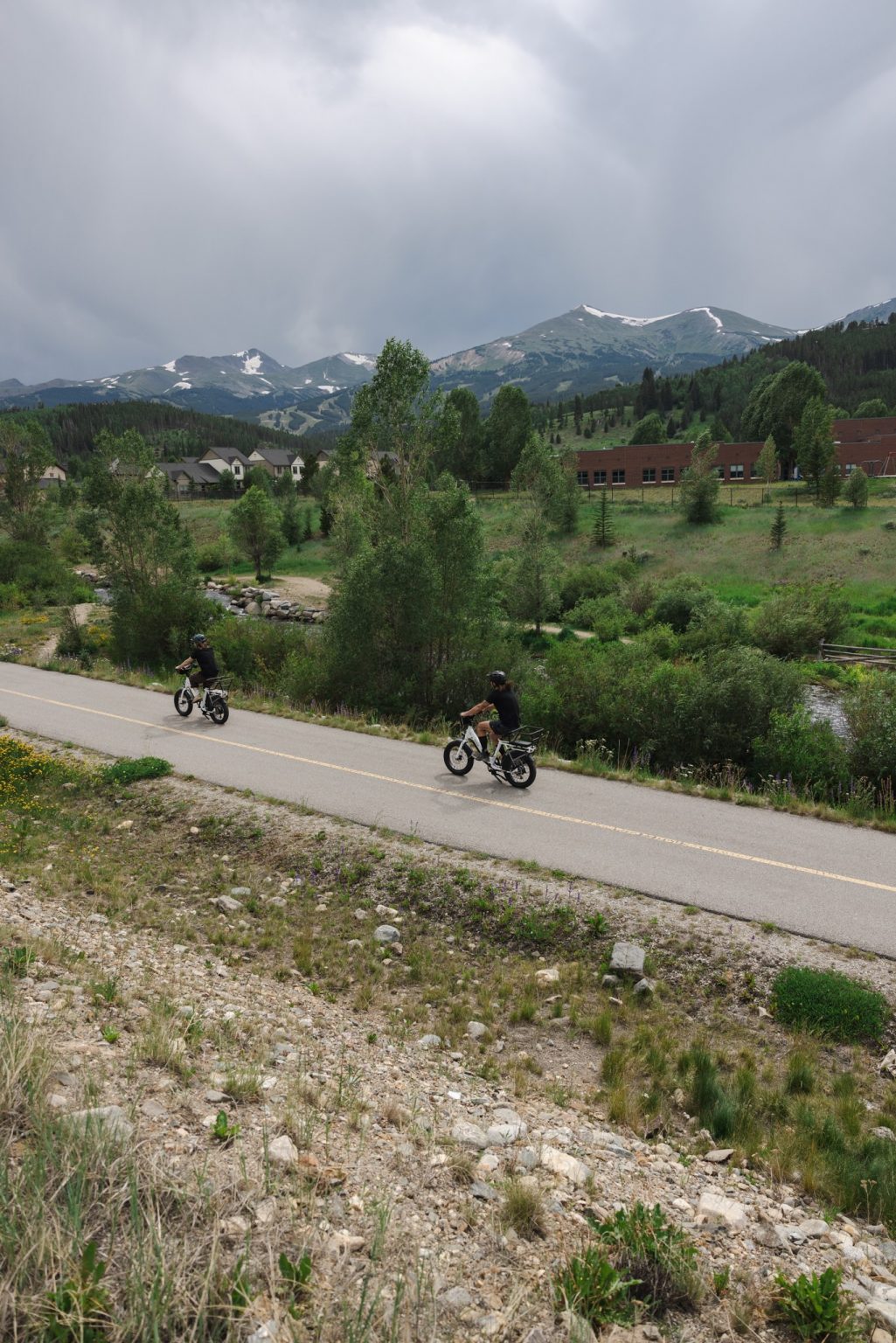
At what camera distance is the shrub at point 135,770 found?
13.7m

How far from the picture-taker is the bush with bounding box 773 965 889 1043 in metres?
6.76

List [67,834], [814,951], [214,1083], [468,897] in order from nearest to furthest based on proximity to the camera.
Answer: [214,1083], [814,951], [468,897], [67,834]

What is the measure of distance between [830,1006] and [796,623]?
34.4 meters

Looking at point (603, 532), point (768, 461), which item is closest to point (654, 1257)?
point (603, 532)

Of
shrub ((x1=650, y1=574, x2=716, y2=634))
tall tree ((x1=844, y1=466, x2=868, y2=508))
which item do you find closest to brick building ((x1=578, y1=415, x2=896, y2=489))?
tall tree ((x1=844, y1=466, x2=868, y2=508))

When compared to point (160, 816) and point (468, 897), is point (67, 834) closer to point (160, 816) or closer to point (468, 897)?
point (160, 816)

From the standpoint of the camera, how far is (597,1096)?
607 cm

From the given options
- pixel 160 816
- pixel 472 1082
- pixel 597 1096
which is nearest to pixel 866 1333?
pixel 597 1096

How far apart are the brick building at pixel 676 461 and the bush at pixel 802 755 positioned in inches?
3063

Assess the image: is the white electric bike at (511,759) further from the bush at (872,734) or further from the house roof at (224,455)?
the house roof at (224,455)

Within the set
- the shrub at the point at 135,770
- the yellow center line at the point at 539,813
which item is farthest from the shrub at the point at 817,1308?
the shrub at the point at 135,770

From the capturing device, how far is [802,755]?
1454cm

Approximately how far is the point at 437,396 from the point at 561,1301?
27.2m

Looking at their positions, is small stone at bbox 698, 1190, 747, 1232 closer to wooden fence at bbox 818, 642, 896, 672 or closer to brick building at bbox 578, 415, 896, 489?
wooden fence at bbox 818, 642, 896, 672
